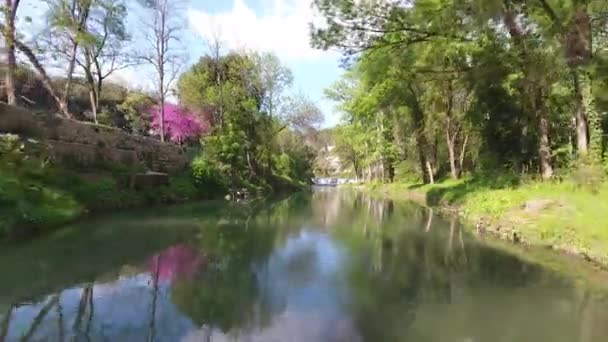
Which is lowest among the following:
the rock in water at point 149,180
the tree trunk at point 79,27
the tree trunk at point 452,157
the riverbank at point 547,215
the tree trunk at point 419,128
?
the riverbank at point 547,215

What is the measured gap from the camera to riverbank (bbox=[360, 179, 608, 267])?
34.0 ft

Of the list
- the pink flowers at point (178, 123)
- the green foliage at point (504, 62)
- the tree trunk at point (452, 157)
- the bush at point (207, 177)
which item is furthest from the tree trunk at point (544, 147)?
the pink flowers at point (178, 123)

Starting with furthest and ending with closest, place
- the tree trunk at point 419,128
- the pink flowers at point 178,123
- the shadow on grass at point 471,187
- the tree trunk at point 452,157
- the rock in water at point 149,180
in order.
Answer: the pink flowers at point 178,123 < the tree trunk at point 419,128 < the tree trunk at point 452,157 < the rock in water at point 149,180 < the shadow on grass at point 471,187

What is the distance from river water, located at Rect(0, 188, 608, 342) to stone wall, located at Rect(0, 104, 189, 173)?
5.41 metres

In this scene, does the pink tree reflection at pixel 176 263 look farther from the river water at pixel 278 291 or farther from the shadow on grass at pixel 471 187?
the shadow on grass at pixel 471 187

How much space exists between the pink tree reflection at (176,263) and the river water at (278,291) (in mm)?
39

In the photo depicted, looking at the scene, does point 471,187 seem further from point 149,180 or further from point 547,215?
point 149,180

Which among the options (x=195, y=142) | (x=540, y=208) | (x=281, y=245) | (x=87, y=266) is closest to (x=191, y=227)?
(x=281, y=245)

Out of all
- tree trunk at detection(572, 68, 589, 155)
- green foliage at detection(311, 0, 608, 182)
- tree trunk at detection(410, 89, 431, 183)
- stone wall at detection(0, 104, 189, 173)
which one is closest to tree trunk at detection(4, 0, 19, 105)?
stone wall at detection(0, 104, 189, 173)

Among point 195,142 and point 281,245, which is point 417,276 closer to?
point 281,245

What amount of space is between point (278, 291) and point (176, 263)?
2761mm

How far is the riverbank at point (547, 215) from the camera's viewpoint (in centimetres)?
1037

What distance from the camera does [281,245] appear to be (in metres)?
12.4

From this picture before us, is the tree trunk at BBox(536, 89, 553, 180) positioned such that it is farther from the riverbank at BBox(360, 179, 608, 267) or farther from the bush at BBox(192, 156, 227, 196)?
the bush at BBox(192, 156, 227, 196)
